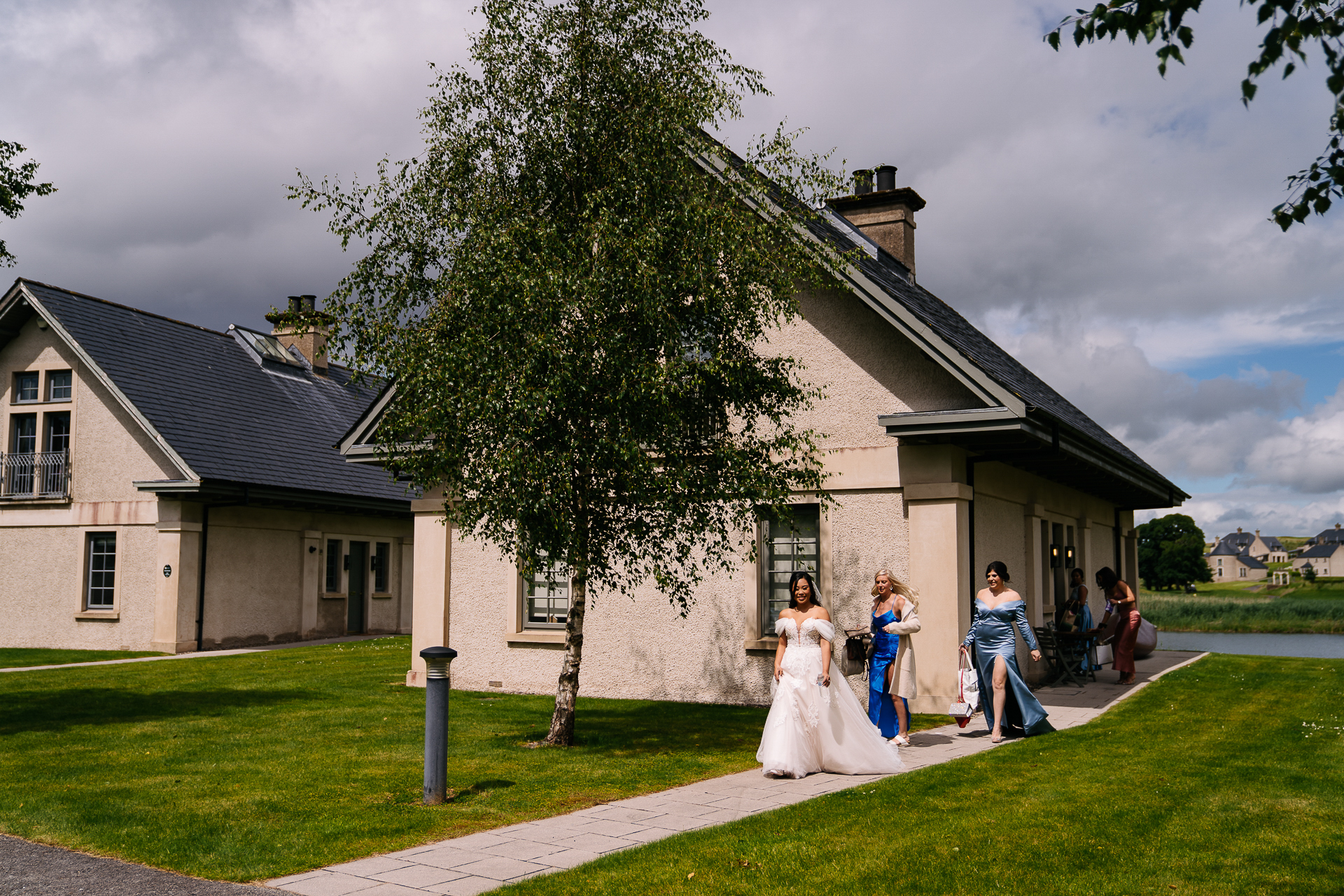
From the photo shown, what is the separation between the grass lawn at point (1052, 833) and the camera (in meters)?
5.77

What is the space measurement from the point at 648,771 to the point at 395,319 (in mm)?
4978

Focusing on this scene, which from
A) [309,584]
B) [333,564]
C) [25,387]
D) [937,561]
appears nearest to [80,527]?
[25,387]

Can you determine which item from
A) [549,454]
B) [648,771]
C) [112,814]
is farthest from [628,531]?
[112,814]

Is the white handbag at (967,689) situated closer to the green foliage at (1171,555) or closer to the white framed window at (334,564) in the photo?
the white framed window at (334,564)

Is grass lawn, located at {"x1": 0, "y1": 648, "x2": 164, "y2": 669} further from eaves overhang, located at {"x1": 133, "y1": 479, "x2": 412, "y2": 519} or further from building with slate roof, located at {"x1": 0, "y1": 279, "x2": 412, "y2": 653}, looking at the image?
eaves overhang, located at {"x1": 133, "y1": 479, "x2": 412, "y2": 519}

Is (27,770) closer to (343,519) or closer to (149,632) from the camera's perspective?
(149,632)

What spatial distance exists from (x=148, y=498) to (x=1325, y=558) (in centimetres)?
17076

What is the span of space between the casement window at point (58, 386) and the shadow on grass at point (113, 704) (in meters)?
10.6

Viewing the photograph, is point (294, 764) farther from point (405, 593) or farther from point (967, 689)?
point (405, 593)

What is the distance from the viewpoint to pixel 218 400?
1003 inches

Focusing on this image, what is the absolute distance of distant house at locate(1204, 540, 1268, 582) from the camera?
161538 millimetres

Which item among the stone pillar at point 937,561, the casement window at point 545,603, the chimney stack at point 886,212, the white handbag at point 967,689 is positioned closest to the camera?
the white handbag at point 967,689

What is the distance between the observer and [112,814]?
738cm

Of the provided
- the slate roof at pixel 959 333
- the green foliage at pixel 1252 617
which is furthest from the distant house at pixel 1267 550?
the slate roof at pixel 959 333
